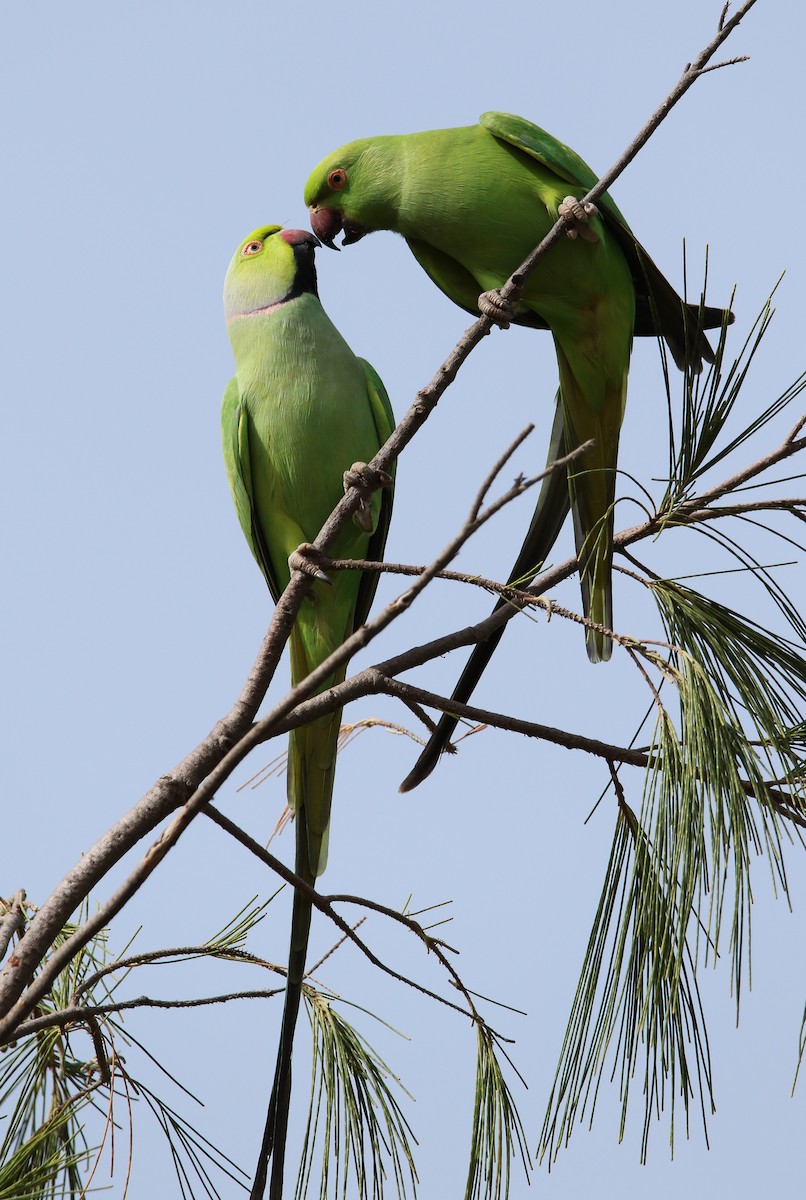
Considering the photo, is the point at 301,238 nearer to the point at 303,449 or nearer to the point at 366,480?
the point at 303,449

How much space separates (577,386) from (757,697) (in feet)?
3.14

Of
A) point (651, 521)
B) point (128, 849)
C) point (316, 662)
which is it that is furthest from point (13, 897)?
point (651, 521)

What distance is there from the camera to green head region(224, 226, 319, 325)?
2.27 metres

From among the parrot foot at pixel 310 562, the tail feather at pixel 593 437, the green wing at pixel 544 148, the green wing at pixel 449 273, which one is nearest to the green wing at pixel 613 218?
the green wing at pixel 544 148

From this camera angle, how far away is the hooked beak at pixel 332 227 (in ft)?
7.18

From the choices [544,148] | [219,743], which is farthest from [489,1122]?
[544,148]

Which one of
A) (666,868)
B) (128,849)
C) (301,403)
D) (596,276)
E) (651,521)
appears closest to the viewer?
(666,868)

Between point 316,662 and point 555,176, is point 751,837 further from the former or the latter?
point 555,176

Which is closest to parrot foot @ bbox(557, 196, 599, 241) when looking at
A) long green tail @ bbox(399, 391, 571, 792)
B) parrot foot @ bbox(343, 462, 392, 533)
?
long green tail @ bbox(399, 391, 571, 792)

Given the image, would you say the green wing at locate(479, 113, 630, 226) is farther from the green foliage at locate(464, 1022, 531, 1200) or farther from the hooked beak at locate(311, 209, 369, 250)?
the green foliage at locate(464, 1022, 531, 1200)

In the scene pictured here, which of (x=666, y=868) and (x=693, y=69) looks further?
(x=693, y=69)

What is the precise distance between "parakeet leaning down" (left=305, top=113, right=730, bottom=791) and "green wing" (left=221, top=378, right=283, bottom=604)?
450 millimetres

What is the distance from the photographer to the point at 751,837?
1204 millimetres

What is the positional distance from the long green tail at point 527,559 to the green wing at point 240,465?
0.57 meters
